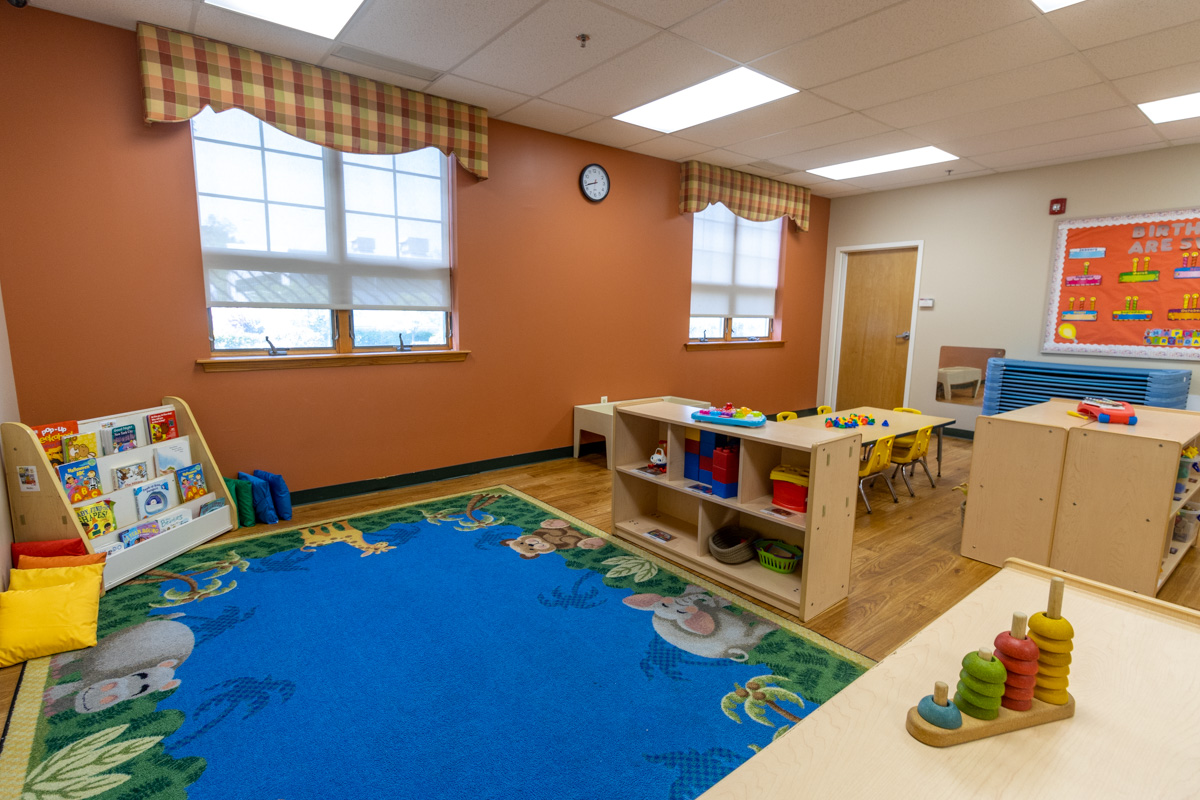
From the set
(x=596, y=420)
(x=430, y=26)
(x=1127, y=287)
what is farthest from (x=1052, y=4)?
(x=596, y=420)

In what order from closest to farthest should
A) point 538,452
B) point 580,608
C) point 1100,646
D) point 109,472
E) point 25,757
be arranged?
point 1100,646, point 25,757, point 580,608, point 109,472, point 538,452

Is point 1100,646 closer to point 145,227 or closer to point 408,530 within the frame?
point 408,530

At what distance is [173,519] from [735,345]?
16.5ft

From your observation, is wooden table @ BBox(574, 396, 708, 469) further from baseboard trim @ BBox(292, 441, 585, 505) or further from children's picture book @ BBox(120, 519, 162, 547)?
children's picture book @ BBox(120, 519, 162, 547)

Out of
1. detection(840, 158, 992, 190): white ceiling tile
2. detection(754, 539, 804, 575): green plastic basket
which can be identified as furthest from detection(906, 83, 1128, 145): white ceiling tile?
detection(754, 539, 804, 575): green plastic basket

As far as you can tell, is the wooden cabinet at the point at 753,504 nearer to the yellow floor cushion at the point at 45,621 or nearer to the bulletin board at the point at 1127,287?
the yellow floor cushion at the point at 45,621

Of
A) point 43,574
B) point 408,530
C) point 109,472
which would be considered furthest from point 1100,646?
point 109,472

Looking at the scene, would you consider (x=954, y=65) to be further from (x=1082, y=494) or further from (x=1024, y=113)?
(x=1082, y=494)

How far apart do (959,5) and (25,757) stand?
4.45 meters

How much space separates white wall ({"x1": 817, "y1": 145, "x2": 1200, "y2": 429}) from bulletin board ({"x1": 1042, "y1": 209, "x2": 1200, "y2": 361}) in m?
0.09

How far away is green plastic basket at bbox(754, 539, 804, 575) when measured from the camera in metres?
2.73

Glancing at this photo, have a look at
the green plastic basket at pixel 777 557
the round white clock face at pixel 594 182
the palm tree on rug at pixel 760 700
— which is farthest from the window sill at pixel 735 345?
the palm tree on rug at pixel 760 700

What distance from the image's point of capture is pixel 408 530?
11.2 feet

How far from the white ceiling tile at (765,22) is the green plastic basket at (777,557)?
252 cm
